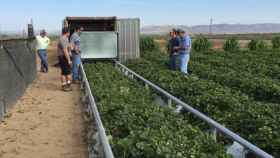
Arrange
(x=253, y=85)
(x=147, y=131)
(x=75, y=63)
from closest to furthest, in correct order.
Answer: (x=147, y=131), (x=253, y=85), (x=75, y=63)

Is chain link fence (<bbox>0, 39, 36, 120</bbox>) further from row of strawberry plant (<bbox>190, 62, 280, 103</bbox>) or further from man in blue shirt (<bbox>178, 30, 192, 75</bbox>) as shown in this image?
row of strawberry plant (<bbox>190, 62, 280, 103</bbox>)

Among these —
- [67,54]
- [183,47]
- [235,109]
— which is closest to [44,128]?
[235,109]

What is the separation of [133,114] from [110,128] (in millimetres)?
443

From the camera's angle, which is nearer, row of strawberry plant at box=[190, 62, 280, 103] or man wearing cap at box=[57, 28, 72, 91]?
row of strawberry plant at box=[190, 62, 280, 103]

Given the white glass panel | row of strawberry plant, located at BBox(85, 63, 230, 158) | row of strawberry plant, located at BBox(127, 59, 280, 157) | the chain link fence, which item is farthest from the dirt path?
the white glass panel

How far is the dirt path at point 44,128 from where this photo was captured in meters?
6.71

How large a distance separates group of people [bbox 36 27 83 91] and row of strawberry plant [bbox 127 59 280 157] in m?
2.77

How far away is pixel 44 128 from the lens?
26.8 ft

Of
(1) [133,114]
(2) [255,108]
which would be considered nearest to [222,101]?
(2) [255,108]

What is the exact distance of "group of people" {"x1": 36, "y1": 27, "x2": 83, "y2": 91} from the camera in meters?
11.8

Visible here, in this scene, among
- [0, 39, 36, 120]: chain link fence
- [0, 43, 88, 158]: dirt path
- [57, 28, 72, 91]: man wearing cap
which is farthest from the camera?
[57, 28, 72, 91]: man wearing cap

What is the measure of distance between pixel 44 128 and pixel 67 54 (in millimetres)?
3856

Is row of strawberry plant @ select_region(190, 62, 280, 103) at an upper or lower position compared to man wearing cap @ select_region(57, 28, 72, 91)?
lower

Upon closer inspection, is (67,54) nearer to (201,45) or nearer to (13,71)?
(13,71)
